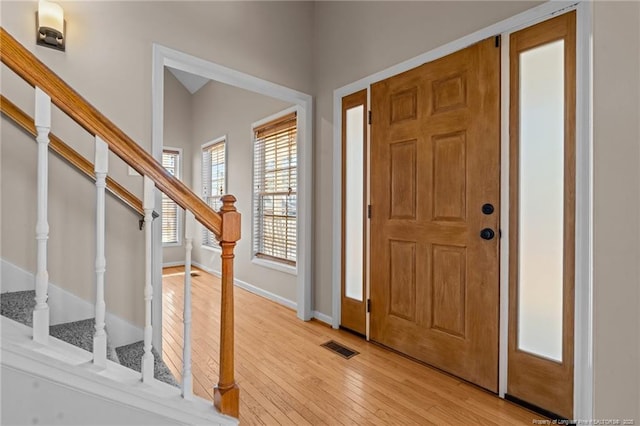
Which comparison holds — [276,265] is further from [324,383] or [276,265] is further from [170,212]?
[170,212]

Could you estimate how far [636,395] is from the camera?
67 cm

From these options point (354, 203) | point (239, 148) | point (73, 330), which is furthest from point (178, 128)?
point (73, 330)

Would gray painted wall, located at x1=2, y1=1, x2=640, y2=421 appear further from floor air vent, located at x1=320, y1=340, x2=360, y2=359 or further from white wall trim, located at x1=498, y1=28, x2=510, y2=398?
floor air vent, located at x1=320, y1=340, x2=360, y2=359

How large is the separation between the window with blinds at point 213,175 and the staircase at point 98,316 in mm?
3752

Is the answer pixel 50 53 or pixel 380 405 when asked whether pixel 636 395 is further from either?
pixel 50 53

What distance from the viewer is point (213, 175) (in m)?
5.43

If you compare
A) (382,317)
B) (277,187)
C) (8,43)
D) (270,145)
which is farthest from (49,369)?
(270,145)

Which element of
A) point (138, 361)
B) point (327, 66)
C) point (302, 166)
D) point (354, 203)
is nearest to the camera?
point (138, 361)

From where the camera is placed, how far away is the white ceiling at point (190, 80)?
18.3 ft

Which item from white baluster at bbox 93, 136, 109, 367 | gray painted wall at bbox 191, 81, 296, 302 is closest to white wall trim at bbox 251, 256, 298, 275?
gray painted wall at bbox 191, 81, 296, 302

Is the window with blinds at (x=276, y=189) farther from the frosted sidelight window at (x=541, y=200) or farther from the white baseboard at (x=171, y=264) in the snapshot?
the white baseboard at (x=171, y=264)

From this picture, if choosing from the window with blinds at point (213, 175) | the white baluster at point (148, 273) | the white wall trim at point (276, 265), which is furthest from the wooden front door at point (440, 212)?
the window with blinds at point (213, 175)

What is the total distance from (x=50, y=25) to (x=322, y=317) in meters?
2.95

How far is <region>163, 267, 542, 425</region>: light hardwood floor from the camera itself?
1675 millimetres
